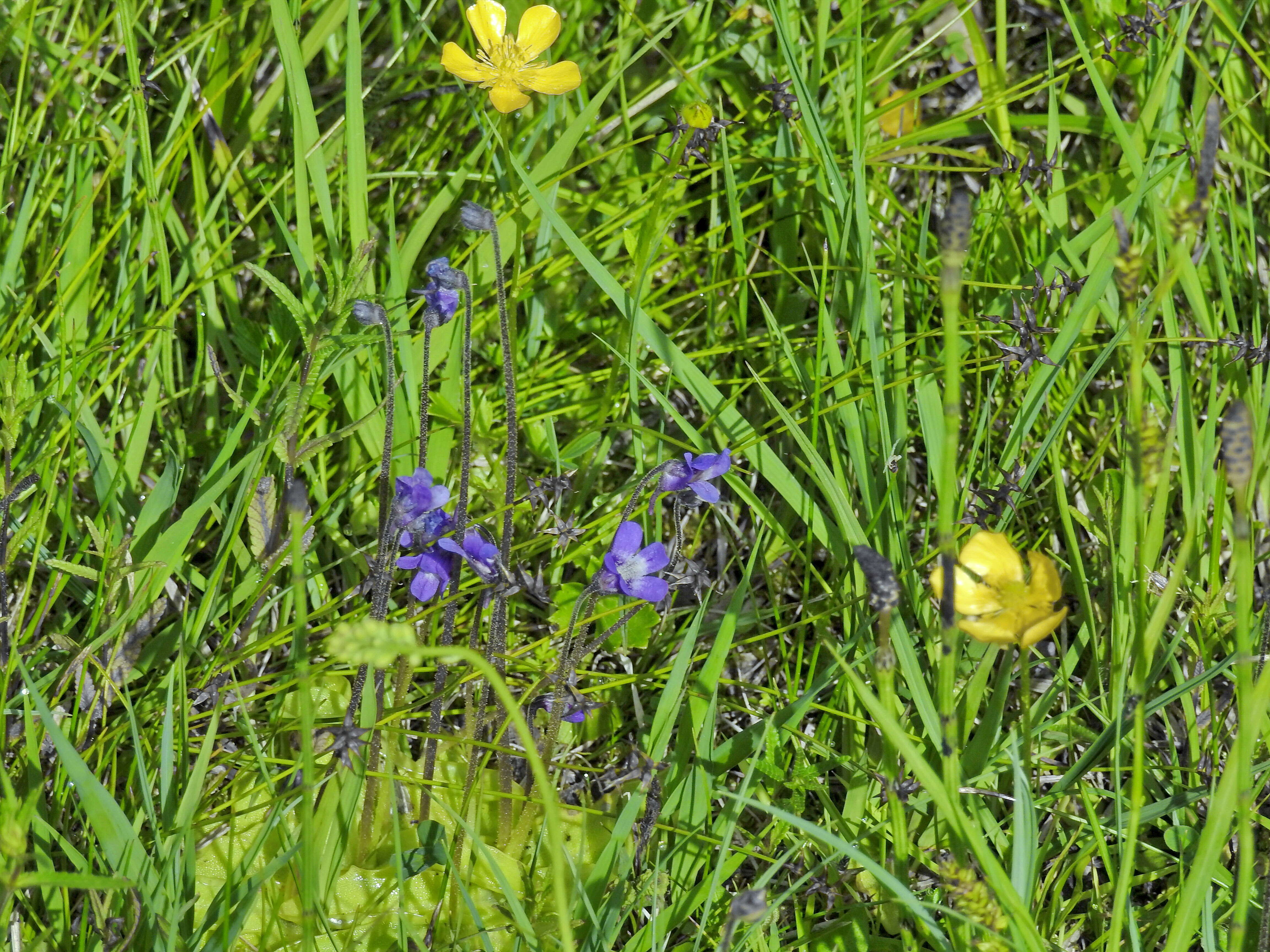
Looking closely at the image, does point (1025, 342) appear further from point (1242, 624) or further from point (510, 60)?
point (510, 60)

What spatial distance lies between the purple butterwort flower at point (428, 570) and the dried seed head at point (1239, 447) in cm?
95

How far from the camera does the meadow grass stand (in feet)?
4.72

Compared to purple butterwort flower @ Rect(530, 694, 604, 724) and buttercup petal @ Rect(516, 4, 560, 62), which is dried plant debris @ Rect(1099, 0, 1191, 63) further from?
purple butterwort flower @ Rect(530, 694, 604, 724)

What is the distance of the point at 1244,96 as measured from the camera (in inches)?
98.3

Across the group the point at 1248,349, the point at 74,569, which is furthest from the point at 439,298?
the point at 1248,349

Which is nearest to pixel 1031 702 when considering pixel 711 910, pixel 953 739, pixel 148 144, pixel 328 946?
pixel 711 910

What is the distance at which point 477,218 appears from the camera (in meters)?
1.38

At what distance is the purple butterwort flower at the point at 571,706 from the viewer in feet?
5.05

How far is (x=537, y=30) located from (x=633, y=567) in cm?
121

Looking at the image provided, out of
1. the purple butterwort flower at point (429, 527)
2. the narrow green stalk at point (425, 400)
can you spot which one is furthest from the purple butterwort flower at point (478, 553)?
the narrow green stalk at point (425, 400)

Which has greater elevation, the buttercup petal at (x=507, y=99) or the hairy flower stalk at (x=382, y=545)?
the buttercup petal at (x=507, y=99)

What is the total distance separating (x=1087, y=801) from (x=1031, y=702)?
0.53 m

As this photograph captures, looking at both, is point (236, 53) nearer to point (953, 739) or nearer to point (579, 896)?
point (579, 896)

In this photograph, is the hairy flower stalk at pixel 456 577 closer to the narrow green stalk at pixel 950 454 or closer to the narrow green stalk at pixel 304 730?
the narrow green stalk at pixel 304 730
